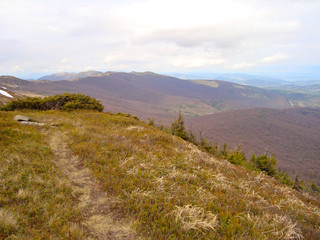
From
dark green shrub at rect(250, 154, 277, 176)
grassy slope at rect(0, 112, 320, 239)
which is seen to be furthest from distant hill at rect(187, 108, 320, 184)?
grassy slope at rect(0, 112, 320, 239)

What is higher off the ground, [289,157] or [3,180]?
[3,180]

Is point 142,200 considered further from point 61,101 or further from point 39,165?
point 61,101

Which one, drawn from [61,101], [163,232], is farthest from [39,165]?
[61,101]

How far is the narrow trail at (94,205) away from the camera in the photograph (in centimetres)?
403

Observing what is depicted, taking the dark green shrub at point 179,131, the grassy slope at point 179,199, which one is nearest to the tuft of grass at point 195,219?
the grassy slope at point 179,199

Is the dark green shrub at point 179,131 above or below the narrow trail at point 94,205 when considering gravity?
below

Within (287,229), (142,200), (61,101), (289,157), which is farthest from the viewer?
(289,157)

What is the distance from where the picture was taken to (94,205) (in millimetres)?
4980

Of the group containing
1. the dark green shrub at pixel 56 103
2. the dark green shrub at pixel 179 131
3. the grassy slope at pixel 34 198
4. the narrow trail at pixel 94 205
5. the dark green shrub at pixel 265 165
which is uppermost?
the dark green shrub at pixel 56 103

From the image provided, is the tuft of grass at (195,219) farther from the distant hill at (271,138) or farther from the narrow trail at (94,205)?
the distant hill at (271,138)

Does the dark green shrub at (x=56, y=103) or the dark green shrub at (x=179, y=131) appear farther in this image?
the dark green shrub at (x=179, y=131)

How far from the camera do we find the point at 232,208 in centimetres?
513

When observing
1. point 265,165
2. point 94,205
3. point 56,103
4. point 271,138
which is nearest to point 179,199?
point 94,205

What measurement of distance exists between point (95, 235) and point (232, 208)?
147 inches
